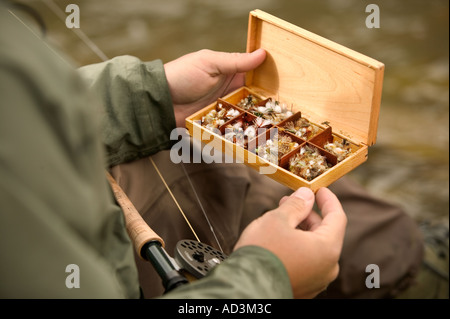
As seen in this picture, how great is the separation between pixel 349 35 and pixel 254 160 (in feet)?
4.49

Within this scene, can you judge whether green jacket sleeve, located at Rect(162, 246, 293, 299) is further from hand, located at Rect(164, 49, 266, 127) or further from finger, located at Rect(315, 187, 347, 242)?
hand, located at Rect(164, 49, 266, 127)

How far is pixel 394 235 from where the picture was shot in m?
1.49

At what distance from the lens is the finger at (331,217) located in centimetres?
85

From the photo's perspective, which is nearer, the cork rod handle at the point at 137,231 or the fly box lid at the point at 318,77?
the cork rod handle at the point at 137,231

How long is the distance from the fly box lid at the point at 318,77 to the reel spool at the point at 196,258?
1.28ft

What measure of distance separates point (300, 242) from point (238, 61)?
53 cm

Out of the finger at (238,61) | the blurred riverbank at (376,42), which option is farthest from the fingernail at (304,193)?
the blurred riverbank at (376,42)

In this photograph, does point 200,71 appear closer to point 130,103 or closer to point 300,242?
point 130,103

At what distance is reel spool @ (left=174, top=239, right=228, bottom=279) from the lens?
2.70ft

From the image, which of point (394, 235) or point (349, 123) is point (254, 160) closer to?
point (349, 123)

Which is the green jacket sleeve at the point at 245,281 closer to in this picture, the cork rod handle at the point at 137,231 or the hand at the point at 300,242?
the hand at the point at 300,242

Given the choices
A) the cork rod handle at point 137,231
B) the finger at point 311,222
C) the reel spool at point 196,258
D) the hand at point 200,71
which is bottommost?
the reel spool at point 196,258

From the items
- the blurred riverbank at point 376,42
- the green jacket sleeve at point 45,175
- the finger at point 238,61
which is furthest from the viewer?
the blurred riverbank at point 376,42

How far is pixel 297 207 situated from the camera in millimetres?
875
